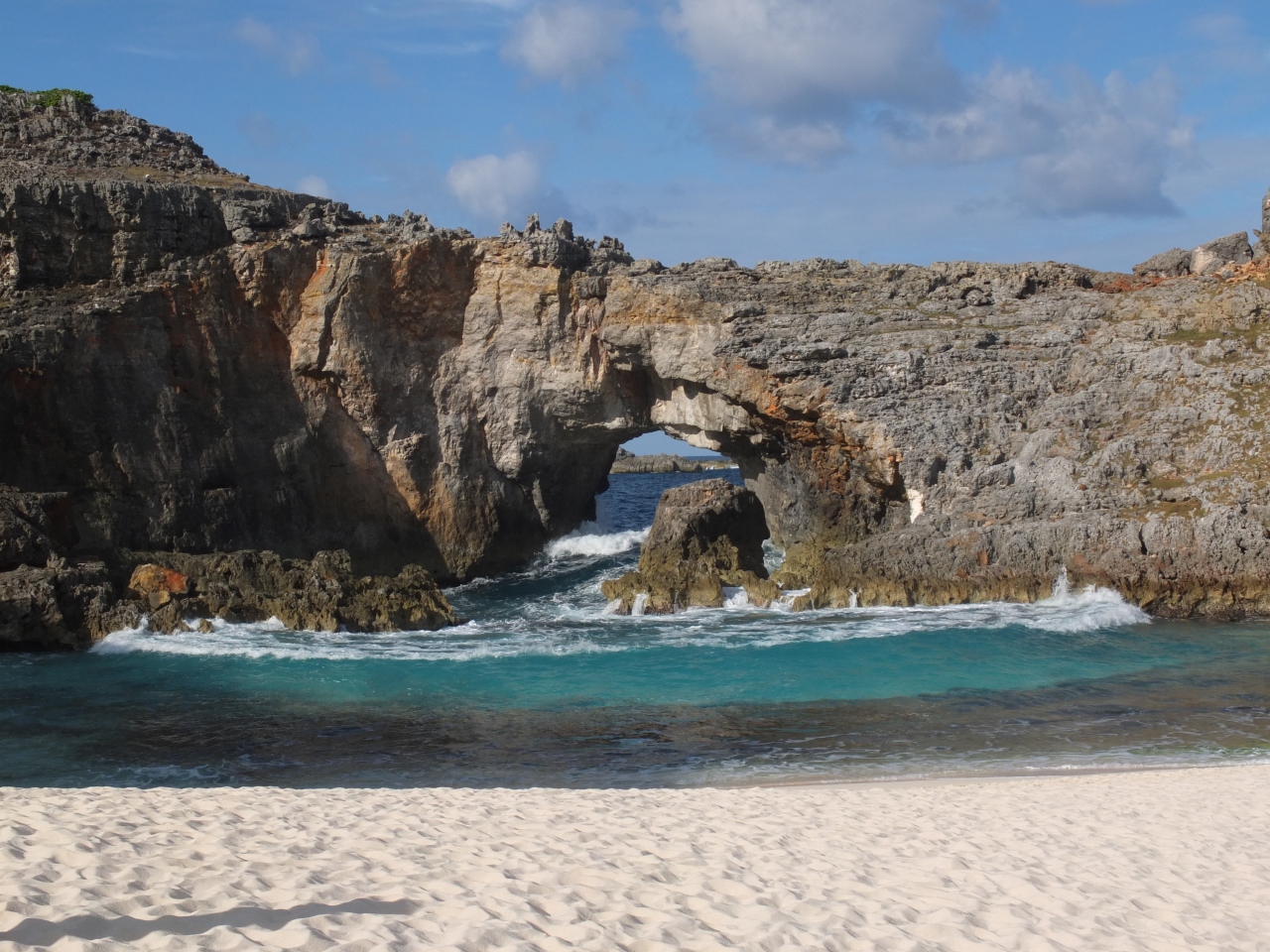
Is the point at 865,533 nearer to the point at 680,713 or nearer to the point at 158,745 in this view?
the point at 680,713

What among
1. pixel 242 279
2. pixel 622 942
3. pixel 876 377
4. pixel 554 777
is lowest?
pixel 554 777

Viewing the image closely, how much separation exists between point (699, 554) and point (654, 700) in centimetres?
973

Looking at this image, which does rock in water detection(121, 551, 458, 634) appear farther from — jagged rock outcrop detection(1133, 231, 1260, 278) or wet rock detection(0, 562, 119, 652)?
jagged rock outcrop detection(1133, 231, 1260, 278)

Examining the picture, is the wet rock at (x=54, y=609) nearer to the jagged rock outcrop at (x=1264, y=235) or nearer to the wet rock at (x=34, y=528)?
the wet rock at (x=34, y=528)

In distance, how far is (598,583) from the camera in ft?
92.1

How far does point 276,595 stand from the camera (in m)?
22.5

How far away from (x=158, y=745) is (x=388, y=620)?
820 centimetres

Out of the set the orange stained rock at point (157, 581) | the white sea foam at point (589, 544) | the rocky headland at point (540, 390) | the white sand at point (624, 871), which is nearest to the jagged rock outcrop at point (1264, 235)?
the rocky headland at point (540, 390)

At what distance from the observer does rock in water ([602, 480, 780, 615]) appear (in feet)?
78.8

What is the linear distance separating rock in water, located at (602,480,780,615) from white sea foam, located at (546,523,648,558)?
594 cm

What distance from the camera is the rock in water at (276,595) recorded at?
2170 cm

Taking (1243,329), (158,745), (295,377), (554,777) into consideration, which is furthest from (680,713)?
(1243,329)

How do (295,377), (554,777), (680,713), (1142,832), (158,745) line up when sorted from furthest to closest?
(295,377) < (680,713) < (158,745) < (554,777) < (1142,832)

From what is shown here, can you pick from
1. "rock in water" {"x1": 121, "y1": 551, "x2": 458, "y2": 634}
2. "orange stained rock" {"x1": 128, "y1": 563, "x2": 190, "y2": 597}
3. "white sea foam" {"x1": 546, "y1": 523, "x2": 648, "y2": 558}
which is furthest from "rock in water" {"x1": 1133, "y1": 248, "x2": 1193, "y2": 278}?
"orange stained rock" {"x1": 128, "y1": 563, "x2": 190, "y2": 597}
